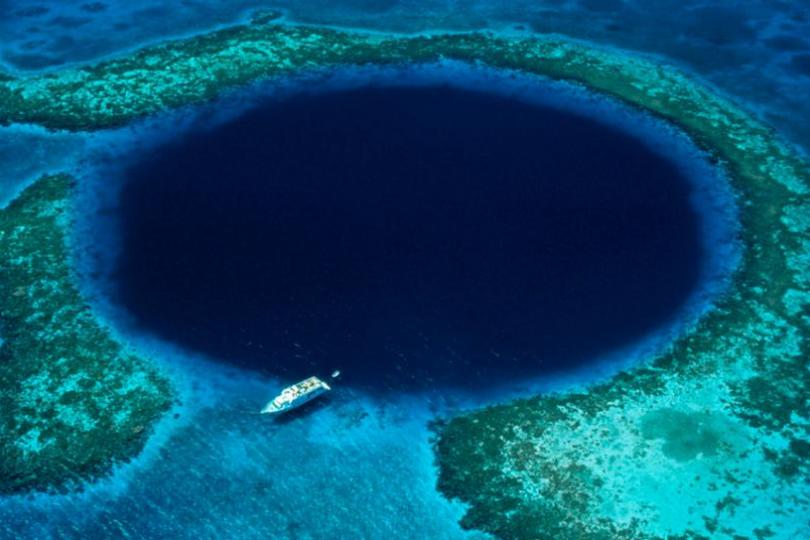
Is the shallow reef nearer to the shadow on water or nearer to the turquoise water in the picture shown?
the turquoise water

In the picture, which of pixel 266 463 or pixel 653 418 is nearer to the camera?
pixel 266 463

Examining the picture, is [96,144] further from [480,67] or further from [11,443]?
[480,67]

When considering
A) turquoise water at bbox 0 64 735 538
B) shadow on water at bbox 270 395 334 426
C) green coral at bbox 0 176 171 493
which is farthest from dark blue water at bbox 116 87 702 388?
green coral at bbox 0 176 171 493

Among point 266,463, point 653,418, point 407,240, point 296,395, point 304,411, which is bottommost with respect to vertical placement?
point 266,463

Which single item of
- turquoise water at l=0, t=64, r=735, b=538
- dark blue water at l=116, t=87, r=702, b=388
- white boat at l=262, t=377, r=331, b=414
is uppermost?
dark blue water at l=116, t=87, r=702, b=388

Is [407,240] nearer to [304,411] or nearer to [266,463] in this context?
[304,411]

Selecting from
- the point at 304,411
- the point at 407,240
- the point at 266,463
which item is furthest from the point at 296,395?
the point at 407,240

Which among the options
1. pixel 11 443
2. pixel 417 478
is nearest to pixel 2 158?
pixel 11 443
